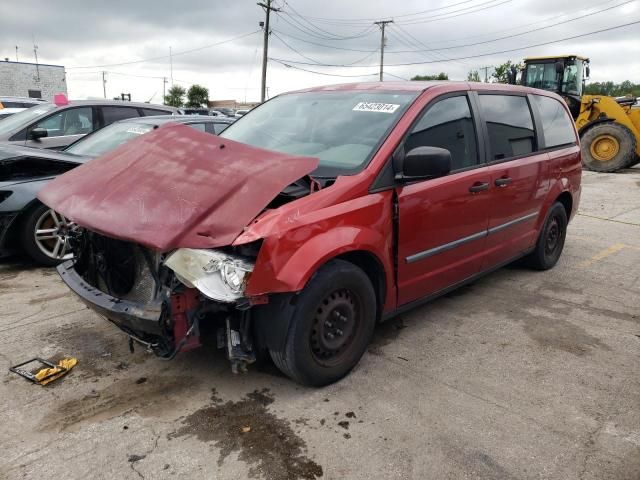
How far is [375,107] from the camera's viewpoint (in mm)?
3457

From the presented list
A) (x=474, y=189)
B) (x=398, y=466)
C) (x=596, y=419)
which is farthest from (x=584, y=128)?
(x=398, y=466)

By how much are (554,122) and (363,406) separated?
12.1 feet

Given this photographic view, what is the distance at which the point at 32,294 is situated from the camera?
14.3 feet

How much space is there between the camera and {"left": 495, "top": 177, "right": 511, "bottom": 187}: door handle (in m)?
3.98

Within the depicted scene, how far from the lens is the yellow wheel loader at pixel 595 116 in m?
13.2

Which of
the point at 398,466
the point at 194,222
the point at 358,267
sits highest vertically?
→ the point at 194,222

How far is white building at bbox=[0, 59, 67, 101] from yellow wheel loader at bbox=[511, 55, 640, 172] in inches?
1651

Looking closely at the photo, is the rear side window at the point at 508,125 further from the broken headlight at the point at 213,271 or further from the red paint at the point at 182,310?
the red paint at the point at 182,310

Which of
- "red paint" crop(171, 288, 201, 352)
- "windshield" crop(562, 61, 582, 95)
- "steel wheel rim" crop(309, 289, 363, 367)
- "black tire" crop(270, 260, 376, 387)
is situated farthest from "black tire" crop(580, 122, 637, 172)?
"red paint" crop(171, 288, 201, 352)

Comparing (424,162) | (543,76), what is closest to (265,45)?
(543,76)

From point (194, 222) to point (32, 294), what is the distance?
8.88 ft

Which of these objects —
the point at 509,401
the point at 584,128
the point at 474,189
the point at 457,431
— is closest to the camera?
the point at 457,431

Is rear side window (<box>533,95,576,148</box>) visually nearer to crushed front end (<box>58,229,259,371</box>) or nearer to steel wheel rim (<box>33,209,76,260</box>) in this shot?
crushed front end (<box>58,229,259,371</box>)

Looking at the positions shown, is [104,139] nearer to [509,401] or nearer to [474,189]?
[474,189]
